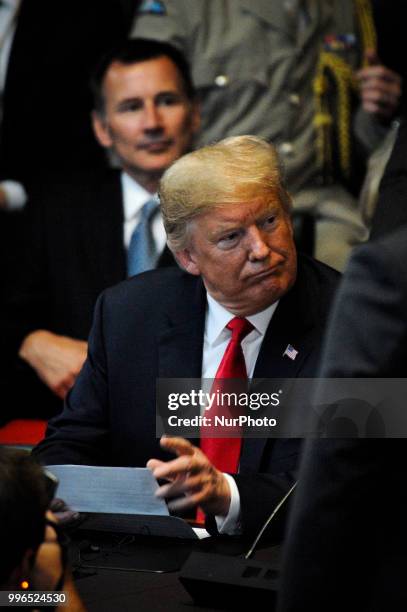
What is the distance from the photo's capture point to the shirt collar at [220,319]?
263 centimetres

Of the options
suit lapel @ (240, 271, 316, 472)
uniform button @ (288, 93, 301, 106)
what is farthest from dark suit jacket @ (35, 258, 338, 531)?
uniform button @ (288, 93, 301, 106)

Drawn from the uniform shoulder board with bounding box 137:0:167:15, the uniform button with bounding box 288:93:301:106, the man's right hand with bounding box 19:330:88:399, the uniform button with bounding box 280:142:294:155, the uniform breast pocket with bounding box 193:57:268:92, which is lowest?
the man's right hand with bounding box 19:330:88:399

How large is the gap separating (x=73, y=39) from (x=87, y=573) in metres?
2.61

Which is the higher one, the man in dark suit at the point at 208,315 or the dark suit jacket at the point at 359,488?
the dark suit jacket at the point at 359,488

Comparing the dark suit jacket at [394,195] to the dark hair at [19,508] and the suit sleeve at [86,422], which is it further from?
the dark hair at [19,508]

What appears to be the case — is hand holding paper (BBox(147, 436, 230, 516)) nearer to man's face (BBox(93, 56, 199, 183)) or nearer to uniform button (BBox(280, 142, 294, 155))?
man's face (BBox(93, 56, 199, 183))

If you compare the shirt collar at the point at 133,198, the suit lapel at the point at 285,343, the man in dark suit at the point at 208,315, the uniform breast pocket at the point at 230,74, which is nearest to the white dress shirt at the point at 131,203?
the shirt collar at the point at 133,198

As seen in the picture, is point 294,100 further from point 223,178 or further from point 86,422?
point 86,422

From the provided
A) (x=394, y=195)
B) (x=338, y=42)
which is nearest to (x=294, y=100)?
(x=338, y=42)

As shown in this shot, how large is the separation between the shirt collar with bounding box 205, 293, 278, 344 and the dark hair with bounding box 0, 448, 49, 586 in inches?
46.8

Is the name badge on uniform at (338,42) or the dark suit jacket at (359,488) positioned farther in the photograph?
the name badge on uniform at (338,42)

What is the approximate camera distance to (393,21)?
3.49 metres

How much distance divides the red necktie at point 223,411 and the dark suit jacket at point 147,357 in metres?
0.03

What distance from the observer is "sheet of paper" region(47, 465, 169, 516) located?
2143mm
